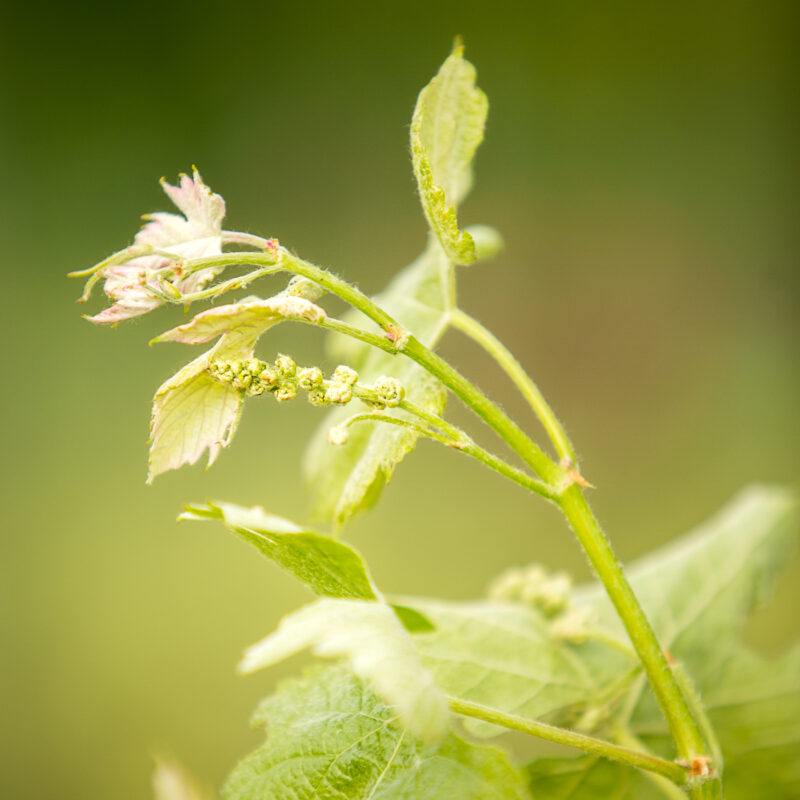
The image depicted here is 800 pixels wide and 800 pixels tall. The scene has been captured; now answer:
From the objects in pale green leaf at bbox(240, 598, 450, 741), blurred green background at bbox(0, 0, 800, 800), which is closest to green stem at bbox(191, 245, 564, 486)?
pale green leaf at bbox(240, 598, 450, 741)

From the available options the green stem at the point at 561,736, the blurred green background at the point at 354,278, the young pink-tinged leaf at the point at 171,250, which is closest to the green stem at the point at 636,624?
the green stem at the point at 561,736

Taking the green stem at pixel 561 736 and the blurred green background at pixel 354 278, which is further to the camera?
the blurred green background at pixel 354 278

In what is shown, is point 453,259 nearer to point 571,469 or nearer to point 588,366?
point 571,469

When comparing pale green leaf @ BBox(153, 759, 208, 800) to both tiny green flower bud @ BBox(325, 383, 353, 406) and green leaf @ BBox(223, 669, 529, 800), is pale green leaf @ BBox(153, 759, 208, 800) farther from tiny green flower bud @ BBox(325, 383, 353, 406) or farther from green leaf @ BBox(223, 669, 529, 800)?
tiny green flower bud @ BBox(325, 383, 353, 406)

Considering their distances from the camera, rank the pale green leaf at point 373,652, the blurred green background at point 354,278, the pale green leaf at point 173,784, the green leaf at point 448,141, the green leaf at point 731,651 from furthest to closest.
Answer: the blurred green background at point 354,278 < the green leaf at point 731,651 < the pale green leaf at point 173,784 < the green leaf at point 448,141 < the pale green leaf at point 373,652

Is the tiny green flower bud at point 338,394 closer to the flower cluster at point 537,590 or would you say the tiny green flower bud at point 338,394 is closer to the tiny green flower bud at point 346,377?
the tiny green flower bud at point 346,377

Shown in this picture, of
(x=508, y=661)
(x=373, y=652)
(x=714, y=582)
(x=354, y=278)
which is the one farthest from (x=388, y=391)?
(x=354, y=278)

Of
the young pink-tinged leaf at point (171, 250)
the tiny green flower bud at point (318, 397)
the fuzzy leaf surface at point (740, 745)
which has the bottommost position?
the fuzzy leaf surface at point (740, 745)

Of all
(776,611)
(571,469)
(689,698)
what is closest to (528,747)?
(776,611)
